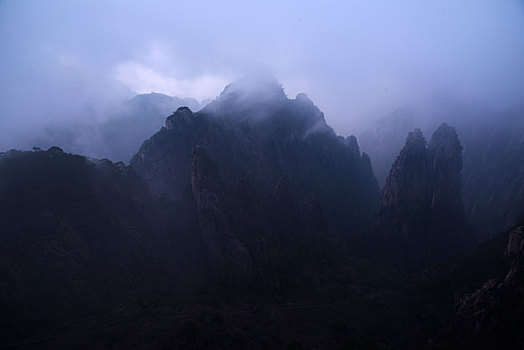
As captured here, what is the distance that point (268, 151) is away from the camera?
10800 centimetres

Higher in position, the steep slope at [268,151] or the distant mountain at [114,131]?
the distant mountain at [114,131]

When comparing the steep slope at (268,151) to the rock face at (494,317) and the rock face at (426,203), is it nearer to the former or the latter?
the rock face at (426,203)

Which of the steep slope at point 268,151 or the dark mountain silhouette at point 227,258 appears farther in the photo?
the steep slope at point 268,151

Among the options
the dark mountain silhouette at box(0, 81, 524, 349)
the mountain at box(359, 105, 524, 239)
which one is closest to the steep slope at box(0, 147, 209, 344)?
the dark mountain silhouette at box(0, 81, 524, 349)

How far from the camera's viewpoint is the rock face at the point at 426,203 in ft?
279

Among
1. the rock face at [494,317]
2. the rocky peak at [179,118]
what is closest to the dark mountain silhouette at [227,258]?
the rock face at [494,317]

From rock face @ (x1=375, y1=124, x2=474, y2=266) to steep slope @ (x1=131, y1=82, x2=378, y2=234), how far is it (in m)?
18.3

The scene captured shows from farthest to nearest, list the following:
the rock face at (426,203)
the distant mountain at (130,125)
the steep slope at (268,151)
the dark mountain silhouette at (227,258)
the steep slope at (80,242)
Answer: the distant mountain at (130,125) < the rock face at (426,203) < the steep slope at (268,151) < the steep slope at (80,242) < the dark mountain silhouette at (227,258)

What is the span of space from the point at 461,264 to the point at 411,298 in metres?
10.9

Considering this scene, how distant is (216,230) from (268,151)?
5115 centimetres

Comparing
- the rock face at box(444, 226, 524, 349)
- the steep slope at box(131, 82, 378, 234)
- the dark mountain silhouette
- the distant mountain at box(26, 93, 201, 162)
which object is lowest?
the rock face at box(444, 226, 524, 349)

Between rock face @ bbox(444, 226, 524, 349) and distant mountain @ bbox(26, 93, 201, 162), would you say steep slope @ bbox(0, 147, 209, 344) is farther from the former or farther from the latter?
distant mountain @ bbox(26, 93, 201, 162)

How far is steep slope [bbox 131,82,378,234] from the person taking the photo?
259ft

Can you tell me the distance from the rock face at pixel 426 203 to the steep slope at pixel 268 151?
18.3 m
